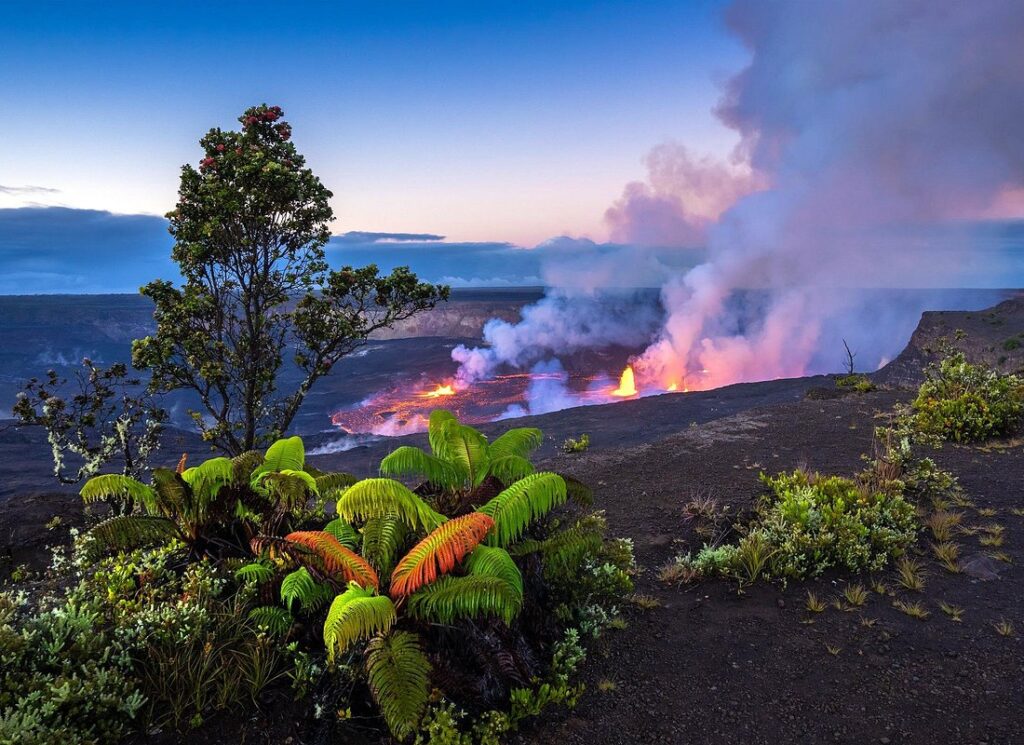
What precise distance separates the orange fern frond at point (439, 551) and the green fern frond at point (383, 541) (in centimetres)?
40

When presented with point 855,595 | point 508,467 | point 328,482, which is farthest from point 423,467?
point 855,595

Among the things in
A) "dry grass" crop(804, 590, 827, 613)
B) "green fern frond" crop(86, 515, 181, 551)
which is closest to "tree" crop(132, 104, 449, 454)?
"green fern frond" crop(86, 515, 181, 551)

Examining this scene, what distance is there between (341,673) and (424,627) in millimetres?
641

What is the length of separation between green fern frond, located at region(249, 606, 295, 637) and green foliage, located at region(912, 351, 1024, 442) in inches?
533

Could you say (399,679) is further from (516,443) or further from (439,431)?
(516,443)

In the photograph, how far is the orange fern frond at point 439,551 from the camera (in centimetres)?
380

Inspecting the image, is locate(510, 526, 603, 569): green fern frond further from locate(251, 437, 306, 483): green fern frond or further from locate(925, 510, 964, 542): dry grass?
locate(925, 510, 964, 542): dry grass

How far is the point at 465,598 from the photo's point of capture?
12.2ft

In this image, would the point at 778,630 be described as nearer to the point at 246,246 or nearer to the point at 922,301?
the point at 246,246

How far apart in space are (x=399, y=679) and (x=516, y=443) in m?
3.69

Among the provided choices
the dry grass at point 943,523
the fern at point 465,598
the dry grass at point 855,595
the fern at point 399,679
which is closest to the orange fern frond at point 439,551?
the fern at point 465,598

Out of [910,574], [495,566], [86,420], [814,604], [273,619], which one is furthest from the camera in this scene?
[86,420]

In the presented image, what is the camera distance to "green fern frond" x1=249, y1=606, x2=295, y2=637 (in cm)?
412

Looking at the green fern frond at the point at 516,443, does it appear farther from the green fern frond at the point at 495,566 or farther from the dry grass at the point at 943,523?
the dry grass at the point at 943,523
